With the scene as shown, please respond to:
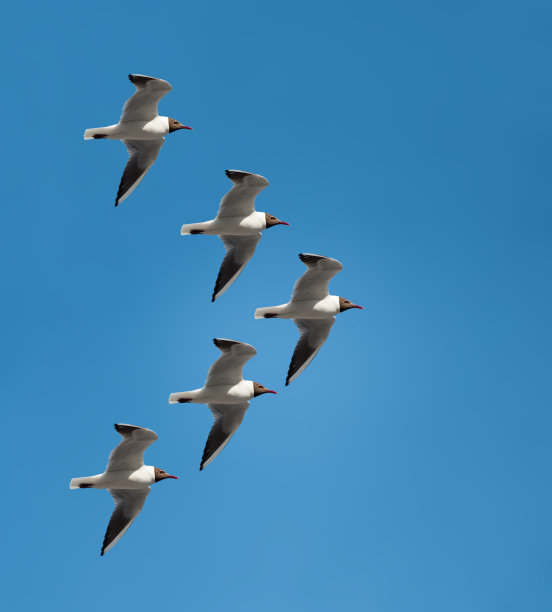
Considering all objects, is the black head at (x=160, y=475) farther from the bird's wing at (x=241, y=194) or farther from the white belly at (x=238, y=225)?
the bird's wing at (x=241, y=194)

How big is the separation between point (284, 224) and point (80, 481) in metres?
10.1

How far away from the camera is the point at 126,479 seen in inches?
1608

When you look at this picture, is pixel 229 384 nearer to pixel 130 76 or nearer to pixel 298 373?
pixel 298 373

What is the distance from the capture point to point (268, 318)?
4325 centimetres

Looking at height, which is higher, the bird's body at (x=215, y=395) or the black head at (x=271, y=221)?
the black head at (x=271, y=221)

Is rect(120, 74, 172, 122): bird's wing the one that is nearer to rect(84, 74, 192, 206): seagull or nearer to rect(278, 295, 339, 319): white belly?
rect(84, 74, 192, 206): seagull

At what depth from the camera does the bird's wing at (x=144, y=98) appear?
4128cm

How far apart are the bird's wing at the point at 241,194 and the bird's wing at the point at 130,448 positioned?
7.18 m

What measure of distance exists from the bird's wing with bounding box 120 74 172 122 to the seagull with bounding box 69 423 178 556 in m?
9.37

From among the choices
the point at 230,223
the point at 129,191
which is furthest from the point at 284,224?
the point at 129,191

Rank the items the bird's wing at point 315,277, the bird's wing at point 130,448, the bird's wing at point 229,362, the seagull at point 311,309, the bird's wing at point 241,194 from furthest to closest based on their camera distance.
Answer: the seagull at point 311,309, the bird's wing at point 315,277, the bird's wing at point 241,194, the bird's wing at point 229,362, the bird's wing at point 130,448

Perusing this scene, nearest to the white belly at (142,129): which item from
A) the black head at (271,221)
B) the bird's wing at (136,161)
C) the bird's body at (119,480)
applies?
the bird's wing at (136,161)

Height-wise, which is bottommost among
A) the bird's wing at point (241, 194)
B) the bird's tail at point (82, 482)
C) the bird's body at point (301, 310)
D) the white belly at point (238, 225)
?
the bird's tail at point (82, 482)

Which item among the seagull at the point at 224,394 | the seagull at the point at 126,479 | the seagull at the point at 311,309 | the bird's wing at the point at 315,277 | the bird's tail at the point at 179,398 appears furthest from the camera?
the seagull at the point at 311,309
